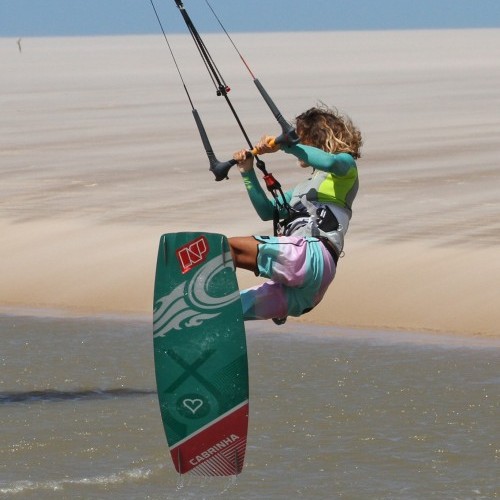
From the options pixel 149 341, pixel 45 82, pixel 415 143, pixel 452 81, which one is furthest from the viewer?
pixel 45 82

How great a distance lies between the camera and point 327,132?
782cm

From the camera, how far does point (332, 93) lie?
3478cm

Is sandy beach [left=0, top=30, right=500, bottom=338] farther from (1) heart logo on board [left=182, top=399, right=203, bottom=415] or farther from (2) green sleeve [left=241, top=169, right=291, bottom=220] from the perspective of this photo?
(1) heart logo on board [left=182, top=399, right=203, bottom=415]

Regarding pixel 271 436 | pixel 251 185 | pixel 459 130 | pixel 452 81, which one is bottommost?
pixel 452 81

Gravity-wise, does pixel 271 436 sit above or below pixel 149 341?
above

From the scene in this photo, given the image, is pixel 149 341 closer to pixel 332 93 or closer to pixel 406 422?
pixel 406 422

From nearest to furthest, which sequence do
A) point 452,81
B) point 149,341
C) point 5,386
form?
point 5,386 → point 149,341 → point 452,81

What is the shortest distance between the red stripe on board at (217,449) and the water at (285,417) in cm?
13

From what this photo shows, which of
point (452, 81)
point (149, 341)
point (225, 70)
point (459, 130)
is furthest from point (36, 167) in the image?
Result: point (225, 70)

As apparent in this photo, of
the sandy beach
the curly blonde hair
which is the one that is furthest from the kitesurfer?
the sandy beach

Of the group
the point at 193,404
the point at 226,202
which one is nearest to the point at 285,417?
the point at 193,404

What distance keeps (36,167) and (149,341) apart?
8921mm

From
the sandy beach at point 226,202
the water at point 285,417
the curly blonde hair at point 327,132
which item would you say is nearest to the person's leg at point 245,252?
the curly blonde hair at point 327,132

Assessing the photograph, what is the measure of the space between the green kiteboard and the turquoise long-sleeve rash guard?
0.42m
